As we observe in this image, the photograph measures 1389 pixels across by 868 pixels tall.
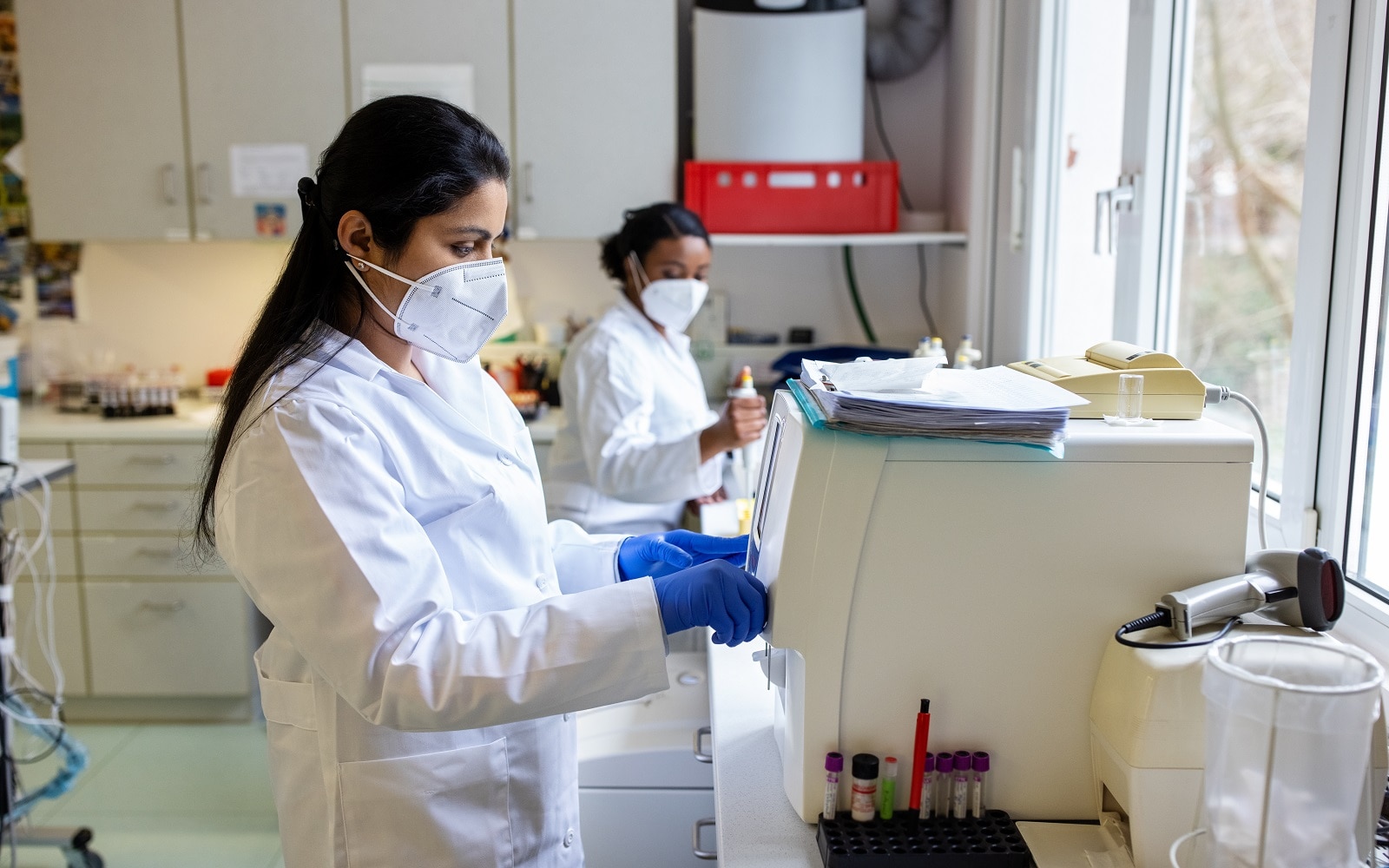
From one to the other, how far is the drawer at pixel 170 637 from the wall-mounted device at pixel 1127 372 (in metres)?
2.62

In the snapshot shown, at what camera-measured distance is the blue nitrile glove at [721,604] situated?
108cm

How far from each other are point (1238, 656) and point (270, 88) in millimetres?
3097

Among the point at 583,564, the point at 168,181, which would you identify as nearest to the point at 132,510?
the point at 168,181

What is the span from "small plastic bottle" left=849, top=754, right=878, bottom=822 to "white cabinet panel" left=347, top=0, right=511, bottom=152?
100 inches

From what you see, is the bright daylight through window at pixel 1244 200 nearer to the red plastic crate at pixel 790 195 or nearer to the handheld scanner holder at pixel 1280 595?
the handheld scanner holder at pixel 1280 595

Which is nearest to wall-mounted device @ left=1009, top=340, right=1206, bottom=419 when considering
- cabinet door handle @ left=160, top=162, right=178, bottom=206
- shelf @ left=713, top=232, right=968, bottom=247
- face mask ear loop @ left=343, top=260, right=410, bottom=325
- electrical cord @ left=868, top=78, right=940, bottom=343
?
face mask ear loop @ left=343, top=260, right=410, bottom=325

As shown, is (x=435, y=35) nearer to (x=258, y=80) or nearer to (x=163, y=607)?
(x=258, y=80)

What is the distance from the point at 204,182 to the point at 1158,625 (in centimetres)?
307

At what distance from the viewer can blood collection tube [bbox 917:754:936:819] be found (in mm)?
1050

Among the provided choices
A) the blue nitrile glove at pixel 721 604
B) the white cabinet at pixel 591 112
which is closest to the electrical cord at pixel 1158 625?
the blue nitrile glove at pixel 721 604

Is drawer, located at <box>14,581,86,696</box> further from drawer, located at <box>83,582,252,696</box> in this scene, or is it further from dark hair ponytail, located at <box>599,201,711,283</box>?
dark hair ponytail, located at <box>599,201,711,283</box>

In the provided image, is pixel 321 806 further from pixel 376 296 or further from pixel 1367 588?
pixel 1367 588

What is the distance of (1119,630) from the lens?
101 centimetres

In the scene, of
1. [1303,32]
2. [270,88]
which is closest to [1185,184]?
[1303,32]
